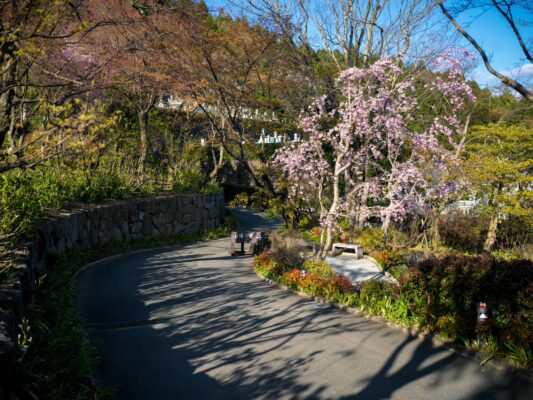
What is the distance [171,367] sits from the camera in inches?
249

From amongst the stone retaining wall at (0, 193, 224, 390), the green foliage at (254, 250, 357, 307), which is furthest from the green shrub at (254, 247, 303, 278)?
the stone retaining wall at (0, 193, 224, 390)

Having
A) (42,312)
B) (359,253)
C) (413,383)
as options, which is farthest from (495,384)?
(359,253)

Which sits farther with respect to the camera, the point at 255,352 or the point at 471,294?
the point at 471,294

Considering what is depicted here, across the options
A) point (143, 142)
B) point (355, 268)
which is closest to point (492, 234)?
point (355, 268)

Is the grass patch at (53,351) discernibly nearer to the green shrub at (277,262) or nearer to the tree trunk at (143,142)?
the green shrub at (277,262)

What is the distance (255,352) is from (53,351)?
9.22 feet

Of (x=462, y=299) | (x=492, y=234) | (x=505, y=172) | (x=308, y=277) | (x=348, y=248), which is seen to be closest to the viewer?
(x=462, y=299)

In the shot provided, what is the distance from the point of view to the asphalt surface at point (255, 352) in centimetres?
581

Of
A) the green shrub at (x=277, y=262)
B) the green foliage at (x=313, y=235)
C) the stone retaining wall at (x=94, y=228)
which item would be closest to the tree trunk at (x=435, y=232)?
the green foliage at (x=313, y=235)

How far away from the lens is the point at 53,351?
220 inches

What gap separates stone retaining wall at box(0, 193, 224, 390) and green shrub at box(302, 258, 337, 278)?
6244 mm

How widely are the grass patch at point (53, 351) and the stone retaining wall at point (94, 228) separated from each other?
286 mm

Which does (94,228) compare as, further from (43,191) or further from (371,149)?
(371,149)

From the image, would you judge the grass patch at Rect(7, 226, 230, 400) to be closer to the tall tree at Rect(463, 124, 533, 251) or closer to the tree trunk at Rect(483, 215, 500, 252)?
the tall tree at Rect(463, 124, 533, 251)
